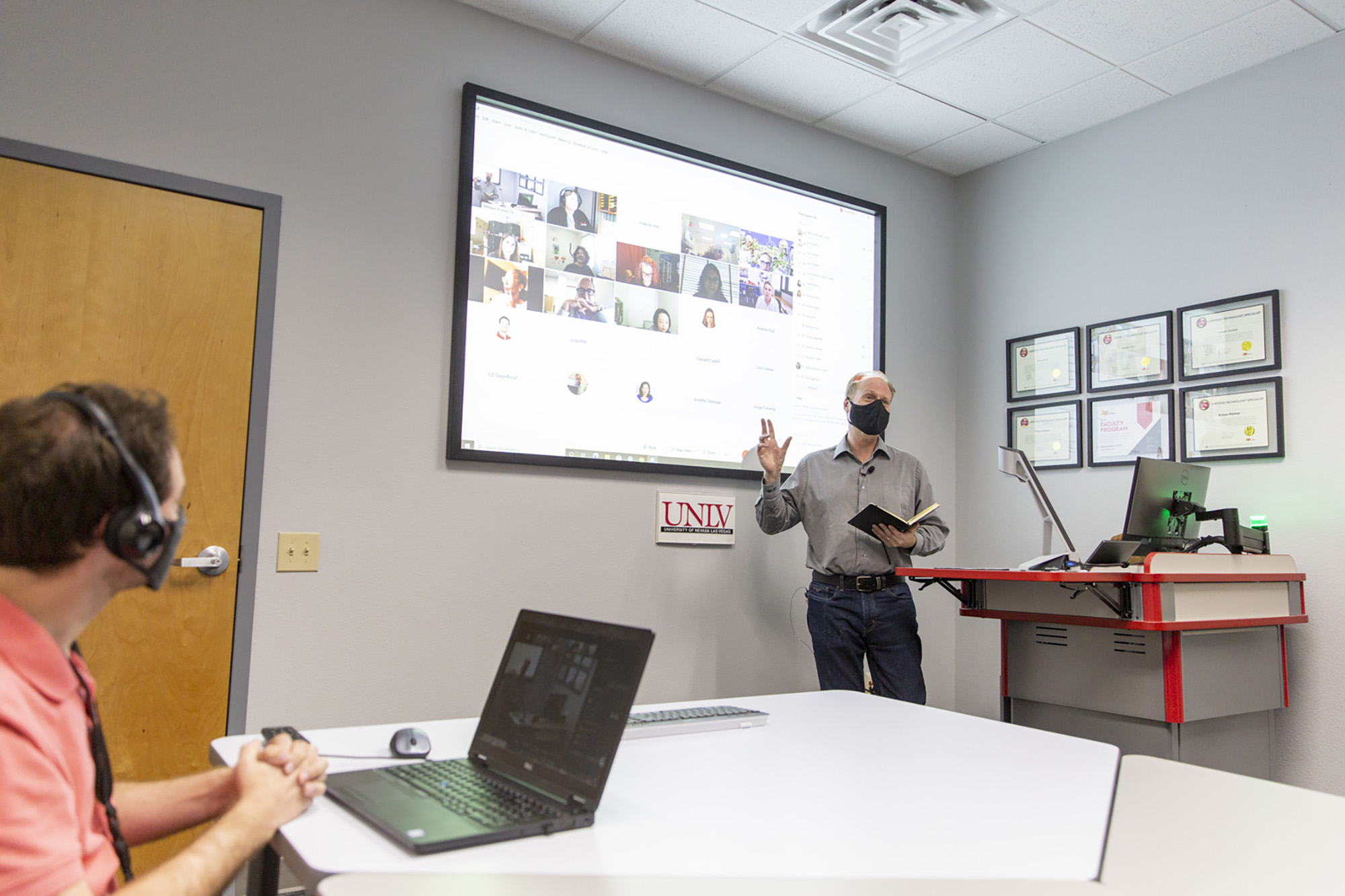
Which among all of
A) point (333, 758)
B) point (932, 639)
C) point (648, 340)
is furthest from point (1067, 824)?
point (932, 639)

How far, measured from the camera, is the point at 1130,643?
252 centimetres

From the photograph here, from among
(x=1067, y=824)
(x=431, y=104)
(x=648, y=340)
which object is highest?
(x=431, y=104)

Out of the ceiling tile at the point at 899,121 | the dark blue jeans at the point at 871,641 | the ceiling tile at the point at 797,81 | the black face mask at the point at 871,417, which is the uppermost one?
the ceiling tile at the point at 797,81

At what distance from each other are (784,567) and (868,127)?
1.92 metres

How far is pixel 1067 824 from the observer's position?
1129 millimetres

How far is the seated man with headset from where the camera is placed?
77 centimetres

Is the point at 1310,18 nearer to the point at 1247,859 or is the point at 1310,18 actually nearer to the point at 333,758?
the point at 1247,859

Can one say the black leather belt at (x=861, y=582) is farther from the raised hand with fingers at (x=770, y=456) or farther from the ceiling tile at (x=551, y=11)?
the ceiling tile at (x=551, y=11)

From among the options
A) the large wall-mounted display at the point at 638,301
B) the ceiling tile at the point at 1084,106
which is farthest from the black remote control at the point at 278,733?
the ceiling tile at the point at 1084,106

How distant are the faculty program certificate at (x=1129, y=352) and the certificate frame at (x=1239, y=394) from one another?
0.63ft

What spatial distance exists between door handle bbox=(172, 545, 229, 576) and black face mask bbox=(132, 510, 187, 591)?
1.71 meters

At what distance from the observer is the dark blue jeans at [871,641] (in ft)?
10.1

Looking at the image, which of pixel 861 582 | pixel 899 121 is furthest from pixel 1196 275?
pixel 861 582

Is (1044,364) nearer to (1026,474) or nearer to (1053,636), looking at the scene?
(1026,474)
